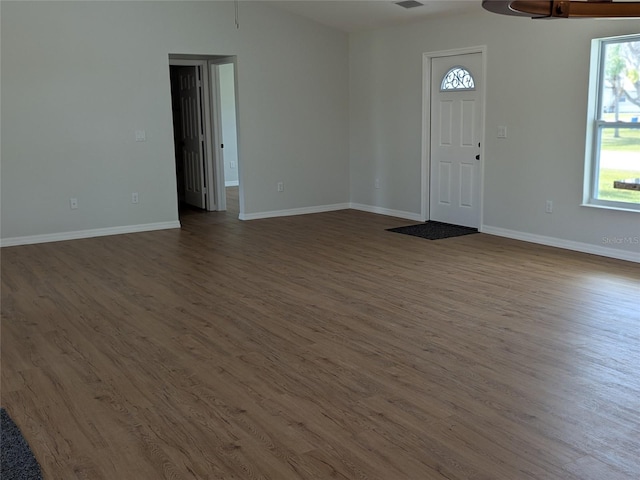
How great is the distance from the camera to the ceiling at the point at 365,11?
22.6 ft

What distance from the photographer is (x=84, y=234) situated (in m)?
7.38

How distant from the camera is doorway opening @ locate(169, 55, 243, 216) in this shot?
8.81 meters

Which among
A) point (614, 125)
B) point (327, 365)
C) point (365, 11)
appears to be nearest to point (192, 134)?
point (365, 11)

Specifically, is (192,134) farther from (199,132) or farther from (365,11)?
(365,11)

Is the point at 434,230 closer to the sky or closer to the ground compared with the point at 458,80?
closer to the ground

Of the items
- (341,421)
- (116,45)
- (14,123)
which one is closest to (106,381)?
(341,421)

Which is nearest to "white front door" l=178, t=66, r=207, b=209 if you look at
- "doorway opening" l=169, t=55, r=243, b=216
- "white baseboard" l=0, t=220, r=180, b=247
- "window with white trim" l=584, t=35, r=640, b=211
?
"doorway opening" l=169, t=55, r=243, b=216

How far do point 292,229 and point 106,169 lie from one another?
2276mm

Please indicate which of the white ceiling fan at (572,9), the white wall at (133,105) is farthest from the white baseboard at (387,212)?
the white ceiling fan at (572,9)

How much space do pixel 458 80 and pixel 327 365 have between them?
4.85 meters

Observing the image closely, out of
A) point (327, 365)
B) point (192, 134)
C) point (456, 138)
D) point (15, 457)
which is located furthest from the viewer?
point (192, 134)

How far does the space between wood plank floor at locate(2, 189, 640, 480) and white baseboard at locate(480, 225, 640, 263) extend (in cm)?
16

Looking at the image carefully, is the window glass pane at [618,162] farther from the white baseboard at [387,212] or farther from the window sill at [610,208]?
the white baseboard at [387,212]

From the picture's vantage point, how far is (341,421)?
9.59 feet
